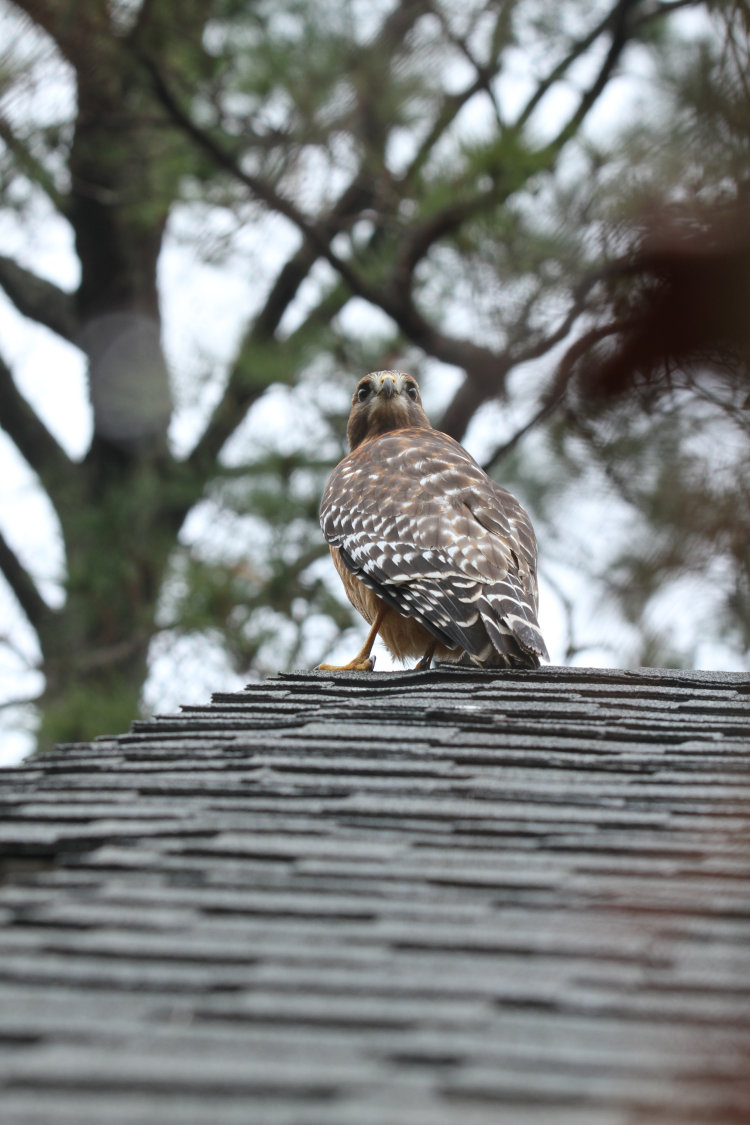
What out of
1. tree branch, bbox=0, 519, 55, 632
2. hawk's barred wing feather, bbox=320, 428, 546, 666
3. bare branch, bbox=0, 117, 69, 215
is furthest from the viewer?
→ tree branch, bbox=0, 519, 55, 632

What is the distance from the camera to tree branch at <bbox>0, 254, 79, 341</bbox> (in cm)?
1230

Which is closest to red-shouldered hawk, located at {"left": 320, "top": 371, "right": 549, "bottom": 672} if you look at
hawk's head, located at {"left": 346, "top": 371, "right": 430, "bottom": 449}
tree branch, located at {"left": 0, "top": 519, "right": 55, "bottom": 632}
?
hawk's head, located at {"left": 346, "top": 371, "right": 430, "bottom": 449}

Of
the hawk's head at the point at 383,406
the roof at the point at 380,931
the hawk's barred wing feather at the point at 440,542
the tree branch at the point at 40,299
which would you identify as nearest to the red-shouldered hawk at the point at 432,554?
the hawk's barred wing feather at the point at 440,542

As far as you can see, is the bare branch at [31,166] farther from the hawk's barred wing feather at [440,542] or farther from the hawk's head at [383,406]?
the hawk's barred wing feather at [440,542]

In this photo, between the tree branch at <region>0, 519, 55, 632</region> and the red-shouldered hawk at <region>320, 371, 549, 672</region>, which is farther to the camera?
the tree branch at <region>0, 519, 55, 632</region>

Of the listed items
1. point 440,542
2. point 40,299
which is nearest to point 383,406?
point 440,542

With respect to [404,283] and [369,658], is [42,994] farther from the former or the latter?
[404,283]

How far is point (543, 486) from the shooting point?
1604 millimetres

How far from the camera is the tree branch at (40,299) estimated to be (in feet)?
40.4

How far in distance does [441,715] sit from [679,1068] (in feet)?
5.28

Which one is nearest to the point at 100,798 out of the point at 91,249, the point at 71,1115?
the point at 71,1115

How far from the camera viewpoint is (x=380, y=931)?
166cm

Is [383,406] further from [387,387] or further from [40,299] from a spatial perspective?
[40,299]

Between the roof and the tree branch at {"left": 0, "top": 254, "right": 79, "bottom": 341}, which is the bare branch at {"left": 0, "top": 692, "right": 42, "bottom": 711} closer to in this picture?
the tree branch at {"left": 0, "top": 254, "right": 79, "bottom": 341}
